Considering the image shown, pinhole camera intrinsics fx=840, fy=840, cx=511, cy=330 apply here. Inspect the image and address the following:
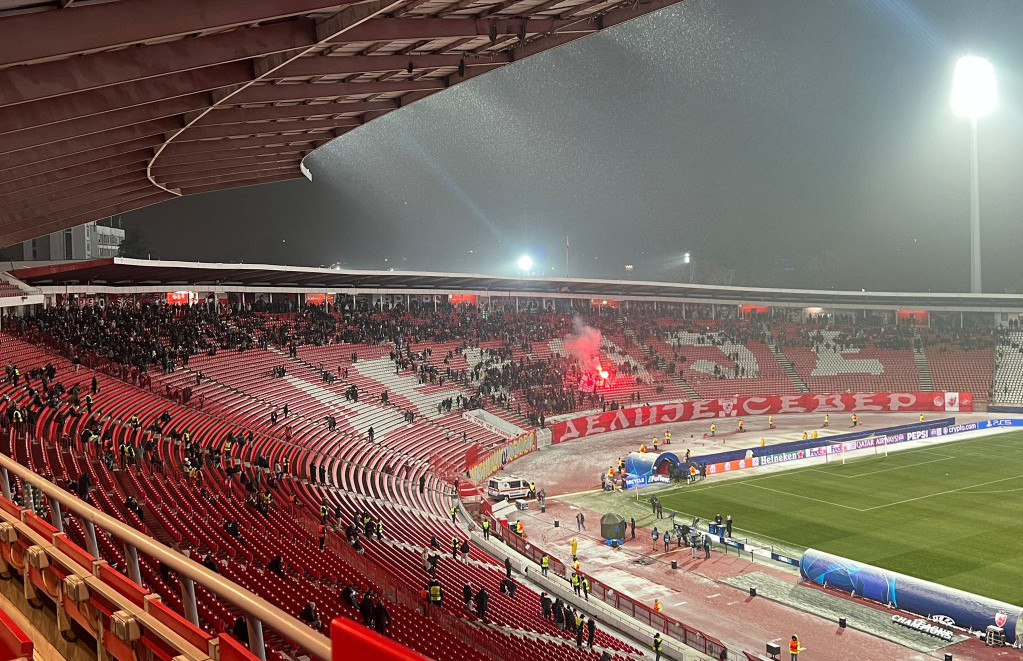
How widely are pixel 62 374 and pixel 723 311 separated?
66650mm

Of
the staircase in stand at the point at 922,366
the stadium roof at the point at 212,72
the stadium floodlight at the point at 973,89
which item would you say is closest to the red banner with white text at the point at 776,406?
the staircase in stand at the point at 922,366

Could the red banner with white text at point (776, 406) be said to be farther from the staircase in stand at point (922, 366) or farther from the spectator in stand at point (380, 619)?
the spectator in stand at point (380, 619)

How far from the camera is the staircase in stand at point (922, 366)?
73625 millimetres

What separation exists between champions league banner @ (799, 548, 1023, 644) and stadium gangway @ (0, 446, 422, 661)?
81.6 feet

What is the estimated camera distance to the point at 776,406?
6662 cm

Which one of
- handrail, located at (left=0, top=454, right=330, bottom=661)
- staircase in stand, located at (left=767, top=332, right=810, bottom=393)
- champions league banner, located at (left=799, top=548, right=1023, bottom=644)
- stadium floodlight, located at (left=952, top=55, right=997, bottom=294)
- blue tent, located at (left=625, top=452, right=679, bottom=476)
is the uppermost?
stadium floodlight, located at (left=952, top=55, right=997, bottom=294)

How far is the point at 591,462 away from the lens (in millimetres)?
48188

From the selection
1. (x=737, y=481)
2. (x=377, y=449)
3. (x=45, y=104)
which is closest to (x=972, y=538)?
(x=737, y=481)

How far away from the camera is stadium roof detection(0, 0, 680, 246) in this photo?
948 cm

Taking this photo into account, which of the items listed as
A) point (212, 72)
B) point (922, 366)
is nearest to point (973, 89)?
point (922, 366)

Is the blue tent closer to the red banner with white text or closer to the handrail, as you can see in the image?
the red banner with white text

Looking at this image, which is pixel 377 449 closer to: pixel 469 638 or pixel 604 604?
pixel 604 604

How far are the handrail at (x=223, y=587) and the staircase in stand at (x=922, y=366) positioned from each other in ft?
258

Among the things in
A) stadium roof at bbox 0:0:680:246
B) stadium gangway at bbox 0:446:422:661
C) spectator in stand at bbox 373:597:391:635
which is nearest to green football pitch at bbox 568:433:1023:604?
spectator in stand at bbox 373:597:391:635
